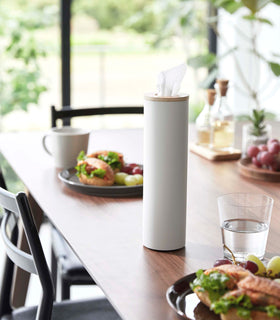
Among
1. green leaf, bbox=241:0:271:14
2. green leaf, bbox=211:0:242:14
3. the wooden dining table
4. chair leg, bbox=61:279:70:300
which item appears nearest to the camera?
the wooden dining table

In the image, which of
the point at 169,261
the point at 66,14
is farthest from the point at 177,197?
the point at 66,14

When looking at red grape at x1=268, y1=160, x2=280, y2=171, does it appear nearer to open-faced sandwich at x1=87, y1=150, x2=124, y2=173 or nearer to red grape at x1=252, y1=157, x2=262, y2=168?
red grape at x1=252, y1=157, x2=262, y2=168

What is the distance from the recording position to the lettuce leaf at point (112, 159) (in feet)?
5.44

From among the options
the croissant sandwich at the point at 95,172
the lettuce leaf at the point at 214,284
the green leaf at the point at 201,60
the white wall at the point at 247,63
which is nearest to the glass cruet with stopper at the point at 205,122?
the croissant sandwich at the point at 95,172

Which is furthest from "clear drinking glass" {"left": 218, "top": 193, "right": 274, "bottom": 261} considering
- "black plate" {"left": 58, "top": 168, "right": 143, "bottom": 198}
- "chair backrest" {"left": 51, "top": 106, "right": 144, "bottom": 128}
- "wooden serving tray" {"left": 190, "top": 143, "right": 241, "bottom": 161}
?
"chair backrest" {"left": 51, "top": 106, "right": 144, "bottom": 128}

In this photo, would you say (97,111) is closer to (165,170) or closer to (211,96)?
(211,96)

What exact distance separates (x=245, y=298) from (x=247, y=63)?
3.32m

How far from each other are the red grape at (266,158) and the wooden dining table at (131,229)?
0.23 feet

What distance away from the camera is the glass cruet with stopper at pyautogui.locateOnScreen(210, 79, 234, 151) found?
1915 mm

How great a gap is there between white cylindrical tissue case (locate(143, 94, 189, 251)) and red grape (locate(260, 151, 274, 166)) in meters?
0.62

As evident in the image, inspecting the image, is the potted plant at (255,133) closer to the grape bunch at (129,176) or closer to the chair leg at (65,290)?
the grape bunch at (129,176)

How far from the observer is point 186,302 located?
0.98 meters

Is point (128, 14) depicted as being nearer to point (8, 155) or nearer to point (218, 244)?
point (8, 155)

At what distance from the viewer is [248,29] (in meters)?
3.98
